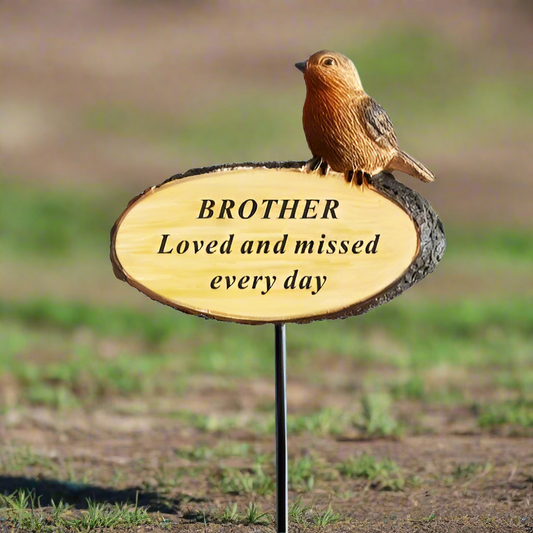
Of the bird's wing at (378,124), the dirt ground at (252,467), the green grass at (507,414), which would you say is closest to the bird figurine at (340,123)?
the bird's wing at (378,124)

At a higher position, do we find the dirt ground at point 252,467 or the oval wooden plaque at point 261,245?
the oval wooden plaque at point 261,245

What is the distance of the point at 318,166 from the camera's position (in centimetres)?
251

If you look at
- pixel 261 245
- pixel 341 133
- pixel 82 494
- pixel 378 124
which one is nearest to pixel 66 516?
pixel 82 494

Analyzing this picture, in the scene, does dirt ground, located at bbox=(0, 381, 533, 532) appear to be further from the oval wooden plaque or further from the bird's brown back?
the bird's brown back

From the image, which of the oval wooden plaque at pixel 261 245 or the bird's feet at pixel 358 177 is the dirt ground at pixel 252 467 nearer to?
the oval wooden plaque at pixel 261 245

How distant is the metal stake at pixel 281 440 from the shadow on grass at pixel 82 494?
1.68ft

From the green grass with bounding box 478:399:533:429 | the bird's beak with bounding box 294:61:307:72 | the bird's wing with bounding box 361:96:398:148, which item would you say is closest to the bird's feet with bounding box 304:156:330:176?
the bird's wing with bounding box 361:96:398:148

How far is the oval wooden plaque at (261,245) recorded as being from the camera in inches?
96.8

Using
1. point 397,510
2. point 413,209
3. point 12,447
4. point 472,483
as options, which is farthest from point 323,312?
point 12,447

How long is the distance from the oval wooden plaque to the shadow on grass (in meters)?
0.90

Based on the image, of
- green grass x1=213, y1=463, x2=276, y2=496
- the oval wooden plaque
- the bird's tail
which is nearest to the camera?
the oval wooden plaque

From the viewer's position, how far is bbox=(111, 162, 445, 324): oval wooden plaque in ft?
8.07

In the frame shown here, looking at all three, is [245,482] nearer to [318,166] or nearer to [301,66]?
[318,166]

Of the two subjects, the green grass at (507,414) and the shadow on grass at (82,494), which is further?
the green grass at (507,414)
